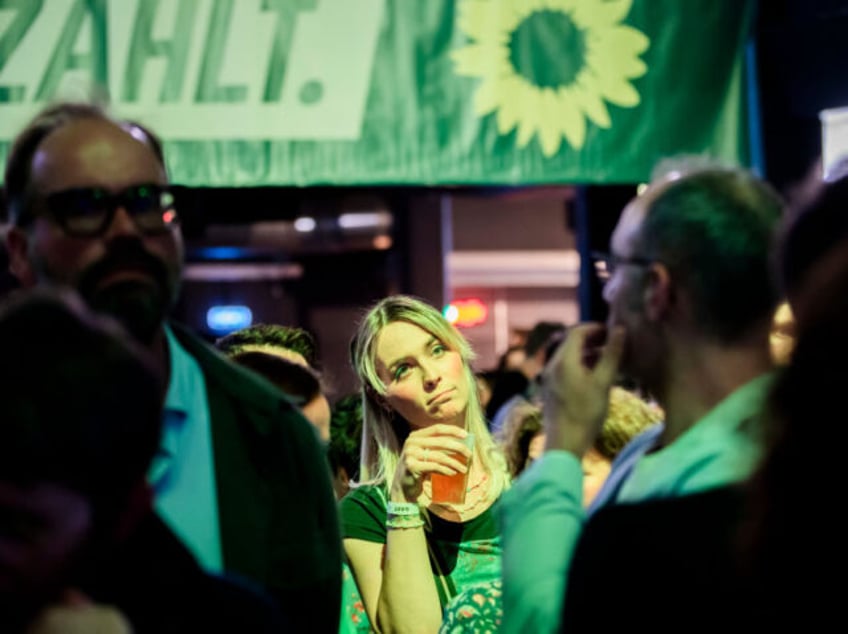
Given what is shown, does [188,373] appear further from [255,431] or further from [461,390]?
[461,390]

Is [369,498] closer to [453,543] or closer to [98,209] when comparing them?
[453,543]

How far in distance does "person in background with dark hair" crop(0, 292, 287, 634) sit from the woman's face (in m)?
1.90

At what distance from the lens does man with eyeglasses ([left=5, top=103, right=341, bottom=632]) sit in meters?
1.98

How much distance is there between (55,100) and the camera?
2.30 meters

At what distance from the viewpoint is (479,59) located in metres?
4.95

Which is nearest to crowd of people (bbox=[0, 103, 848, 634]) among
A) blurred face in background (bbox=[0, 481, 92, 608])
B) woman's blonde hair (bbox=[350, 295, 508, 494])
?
blurred face in background (bbox=[0, 481, 92, 608])

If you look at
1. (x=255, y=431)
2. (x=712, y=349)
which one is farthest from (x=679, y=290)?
(x=255, y=431)

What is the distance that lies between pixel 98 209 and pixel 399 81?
9.83 feet

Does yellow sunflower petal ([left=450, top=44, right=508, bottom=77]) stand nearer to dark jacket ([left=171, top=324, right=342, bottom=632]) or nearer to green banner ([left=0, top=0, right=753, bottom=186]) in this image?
green banner ([left=0, top=0, right=753, bottom=186])

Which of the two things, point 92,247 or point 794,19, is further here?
point 794,19

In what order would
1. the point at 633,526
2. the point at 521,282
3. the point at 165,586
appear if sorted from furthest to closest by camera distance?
the point at 521,282, the point at 633,526, the point at 165,586

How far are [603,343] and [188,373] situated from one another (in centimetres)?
69

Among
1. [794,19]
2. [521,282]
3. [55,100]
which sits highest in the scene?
[794,19]

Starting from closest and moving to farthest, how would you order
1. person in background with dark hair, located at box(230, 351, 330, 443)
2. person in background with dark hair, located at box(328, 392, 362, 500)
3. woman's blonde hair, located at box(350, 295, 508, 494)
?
woman's blonde hair, located at box(350, 295, 508, 494)
person in background with dark hair, located at box(230, 351, 330, 443)
person in background with dark hair, located at box(328, 392, 362, 500)
